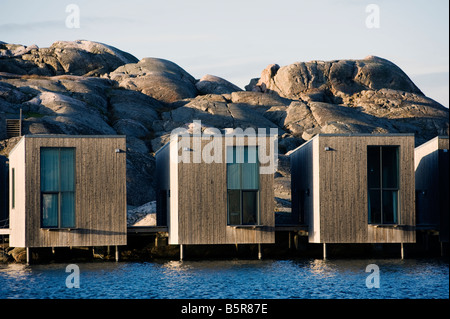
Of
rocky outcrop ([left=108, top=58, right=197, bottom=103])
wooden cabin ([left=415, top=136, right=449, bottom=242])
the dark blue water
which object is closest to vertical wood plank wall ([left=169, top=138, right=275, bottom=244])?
the dark blue water

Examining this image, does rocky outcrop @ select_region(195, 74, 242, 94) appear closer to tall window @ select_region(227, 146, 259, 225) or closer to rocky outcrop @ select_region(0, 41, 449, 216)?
rocky outcrop @ select_region(0, 41, 449, 216)

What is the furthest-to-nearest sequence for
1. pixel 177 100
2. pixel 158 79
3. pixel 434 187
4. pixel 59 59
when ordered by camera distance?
1. pixel 59 59
2. pixel 158 79
3. pixel 177 100
4. pixel 434 187

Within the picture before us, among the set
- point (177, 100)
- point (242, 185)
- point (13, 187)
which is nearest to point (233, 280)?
point (242, 185)

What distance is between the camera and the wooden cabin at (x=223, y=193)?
133ft

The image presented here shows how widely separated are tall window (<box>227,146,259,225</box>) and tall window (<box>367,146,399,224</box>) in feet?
20.6

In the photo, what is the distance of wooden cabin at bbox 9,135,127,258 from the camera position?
1545 inches

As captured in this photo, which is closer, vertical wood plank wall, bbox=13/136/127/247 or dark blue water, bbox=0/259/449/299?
dark blue water, bbox=0/259/449/299

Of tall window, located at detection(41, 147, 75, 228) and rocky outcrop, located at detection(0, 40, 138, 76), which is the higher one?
rocky outcrop, located at detection(0, 40, 138, 76)

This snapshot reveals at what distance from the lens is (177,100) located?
92.8m

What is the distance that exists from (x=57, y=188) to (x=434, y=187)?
21.9 metres

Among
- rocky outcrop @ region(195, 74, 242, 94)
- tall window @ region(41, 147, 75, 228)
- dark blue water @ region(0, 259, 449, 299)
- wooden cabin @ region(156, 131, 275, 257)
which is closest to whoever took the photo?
dark blue water @ region(0, 259, 449, 299)

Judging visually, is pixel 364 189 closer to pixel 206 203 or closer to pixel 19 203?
pixel 206 203

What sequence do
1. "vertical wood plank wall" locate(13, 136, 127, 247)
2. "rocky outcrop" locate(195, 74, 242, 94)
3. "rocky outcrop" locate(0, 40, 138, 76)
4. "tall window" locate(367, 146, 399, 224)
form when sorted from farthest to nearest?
"rocky outcrop" locate(0, 40, 138, 76), "rocky outcrop" locate(195, 74, 242, 94), "tall window" locate(367, 146, 399, 224), "vertical wood plank wall" locate(13, 136, 127, 247)

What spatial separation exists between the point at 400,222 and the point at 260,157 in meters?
8.47
